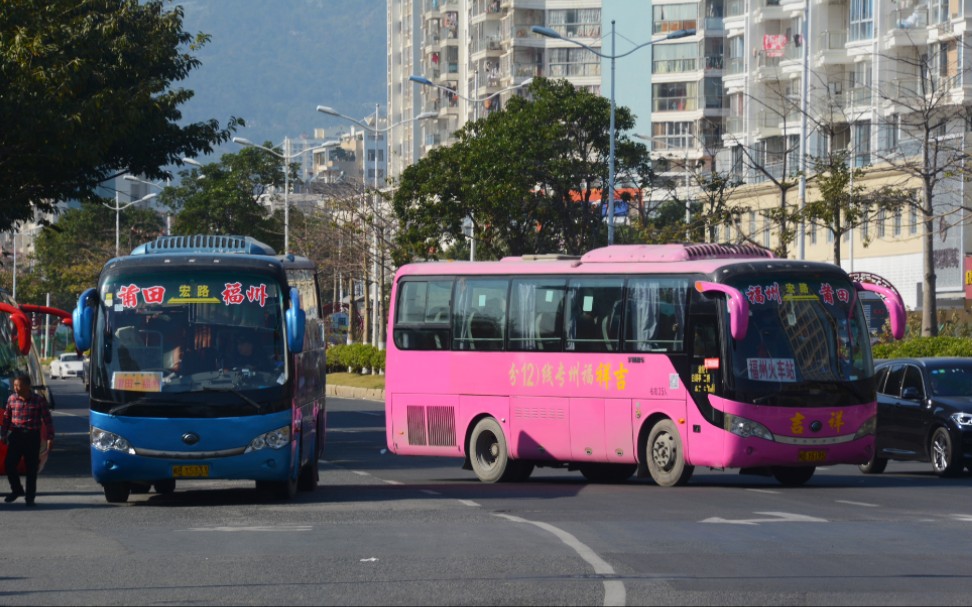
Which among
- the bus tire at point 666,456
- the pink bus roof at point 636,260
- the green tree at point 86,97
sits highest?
the green tree at point 86,97

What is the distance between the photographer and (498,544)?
14500 mm

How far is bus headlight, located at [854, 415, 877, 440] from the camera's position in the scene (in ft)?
71.1

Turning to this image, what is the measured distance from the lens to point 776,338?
2139 centimetres

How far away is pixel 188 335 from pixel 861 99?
48.7 meters

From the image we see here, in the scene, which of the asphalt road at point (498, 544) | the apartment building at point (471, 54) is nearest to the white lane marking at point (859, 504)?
the asphalt road at point (498, 544)

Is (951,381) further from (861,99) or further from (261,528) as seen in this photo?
(861,99)

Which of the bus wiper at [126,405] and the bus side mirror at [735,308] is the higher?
the bus side mirror at [735,308]

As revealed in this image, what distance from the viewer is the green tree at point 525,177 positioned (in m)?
51.7

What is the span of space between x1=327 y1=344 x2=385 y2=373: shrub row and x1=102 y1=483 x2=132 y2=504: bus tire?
1632 inches

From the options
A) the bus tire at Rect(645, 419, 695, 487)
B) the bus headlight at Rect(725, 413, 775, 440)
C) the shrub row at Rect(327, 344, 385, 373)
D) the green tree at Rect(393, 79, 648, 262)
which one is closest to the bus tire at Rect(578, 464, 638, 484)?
the bus tire at Rect(645, 419, 695, 487)

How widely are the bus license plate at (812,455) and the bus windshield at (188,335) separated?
6.51m

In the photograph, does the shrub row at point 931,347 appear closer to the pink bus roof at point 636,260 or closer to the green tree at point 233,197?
the pink bus roof at point 636,260

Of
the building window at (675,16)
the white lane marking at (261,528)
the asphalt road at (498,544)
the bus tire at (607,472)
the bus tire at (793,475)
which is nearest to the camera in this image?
the asphalt road at (498,544)

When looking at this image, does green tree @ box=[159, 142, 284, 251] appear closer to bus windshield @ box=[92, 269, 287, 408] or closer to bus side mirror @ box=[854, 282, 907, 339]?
bus side mirror @ box=[854, 282, 907, 339]
